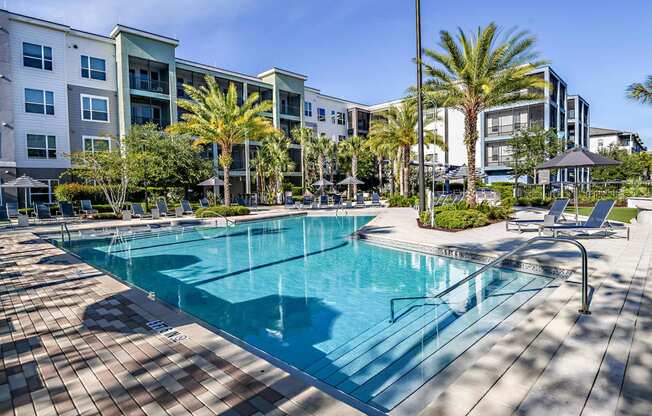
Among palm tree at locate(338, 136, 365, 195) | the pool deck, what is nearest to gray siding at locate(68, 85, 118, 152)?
palm tree at locate(338, 136, 365, 195)

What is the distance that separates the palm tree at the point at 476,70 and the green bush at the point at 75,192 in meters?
19.8

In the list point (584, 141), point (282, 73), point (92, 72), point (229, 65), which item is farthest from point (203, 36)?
point (584, 141)

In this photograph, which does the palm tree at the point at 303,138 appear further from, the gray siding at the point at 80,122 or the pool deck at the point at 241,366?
the pool deck at the point at 241,366

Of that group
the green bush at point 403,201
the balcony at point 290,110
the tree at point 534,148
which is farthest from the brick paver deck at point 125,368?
the balcony at point 290,110

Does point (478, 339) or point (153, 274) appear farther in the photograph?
point (153, 274)

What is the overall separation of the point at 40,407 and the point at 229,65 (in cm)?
3594

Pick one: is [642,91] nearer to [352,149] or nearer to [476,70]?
[476,70]

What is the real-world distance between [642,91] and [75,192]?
28933 millimetres

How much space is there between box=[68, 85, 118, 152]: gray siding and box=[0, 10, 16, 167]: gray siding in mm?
3255

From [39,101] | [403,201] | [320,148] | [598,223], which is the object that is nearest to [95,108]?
[39,101]

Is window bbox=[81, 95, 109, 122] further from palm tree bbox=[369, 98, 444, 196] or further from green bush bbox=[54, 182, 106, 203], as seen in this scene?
palm tree bbox=[369, 98, 444, 196]

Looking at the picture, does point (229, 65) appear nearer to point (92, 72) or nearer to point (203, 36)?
point (92, 72)

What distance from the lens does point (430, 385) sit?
3.53 m

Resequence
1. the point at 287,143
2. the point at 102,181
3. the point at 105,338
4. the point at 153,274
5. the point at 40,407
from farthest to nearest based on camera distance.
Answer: the point at 287,143 < the point at 102,181 < the point at 153,274 < the point at 105,338 < the point at 40,407
